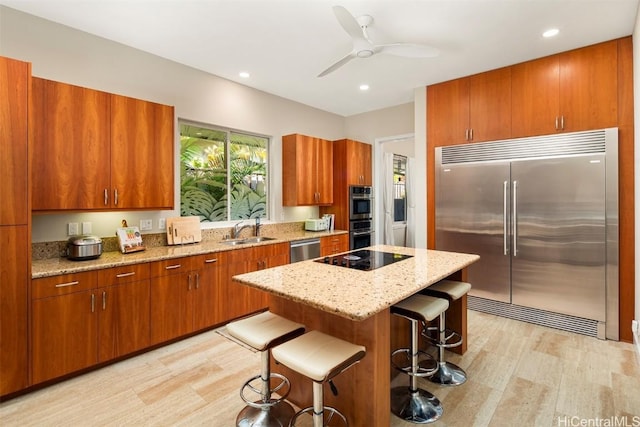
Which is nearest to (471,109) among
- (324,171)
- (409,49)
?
(409,49)

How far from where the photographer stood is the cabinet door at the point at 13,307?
6.66ft

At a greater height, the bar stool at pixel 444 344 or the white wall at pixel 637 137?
the white wall at pixel 637 137

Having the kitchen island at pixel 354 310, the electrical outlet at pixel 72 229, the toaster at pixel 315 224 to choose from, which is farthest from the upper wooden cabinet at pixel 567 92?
the electrical outlet at pixel 72 229

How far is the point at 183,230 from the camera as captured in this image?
3.40 m

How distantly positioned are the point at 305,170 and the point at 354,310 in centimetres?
343

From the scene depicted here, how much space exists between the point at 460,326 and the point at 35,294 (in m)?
3.23

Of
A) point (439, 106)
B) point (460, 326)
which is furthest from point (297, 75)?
point (460, 326)

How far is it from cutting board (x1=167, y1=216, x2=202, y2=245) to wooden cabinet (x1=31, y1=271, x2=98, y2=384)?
3.18ft

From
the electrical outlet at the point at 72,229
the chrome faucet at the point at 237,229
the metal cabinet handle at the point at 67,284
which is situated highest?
the electrical outlet at the point at 72,229

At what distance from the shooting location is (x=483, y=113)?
370cm

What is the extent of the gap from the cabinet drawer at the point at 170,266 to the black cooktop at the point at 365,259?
1303 millimetres

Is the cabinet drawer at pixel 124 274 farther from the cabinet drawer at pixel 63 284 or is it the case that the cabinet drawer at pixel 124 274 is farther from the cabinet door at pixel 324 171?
the cabinet door at pixel 324 171

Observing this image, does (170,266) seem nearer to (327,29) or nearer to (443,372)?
(443,372)

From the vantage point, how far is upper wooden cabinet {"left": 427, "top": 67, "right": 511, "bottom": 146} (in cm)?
358
